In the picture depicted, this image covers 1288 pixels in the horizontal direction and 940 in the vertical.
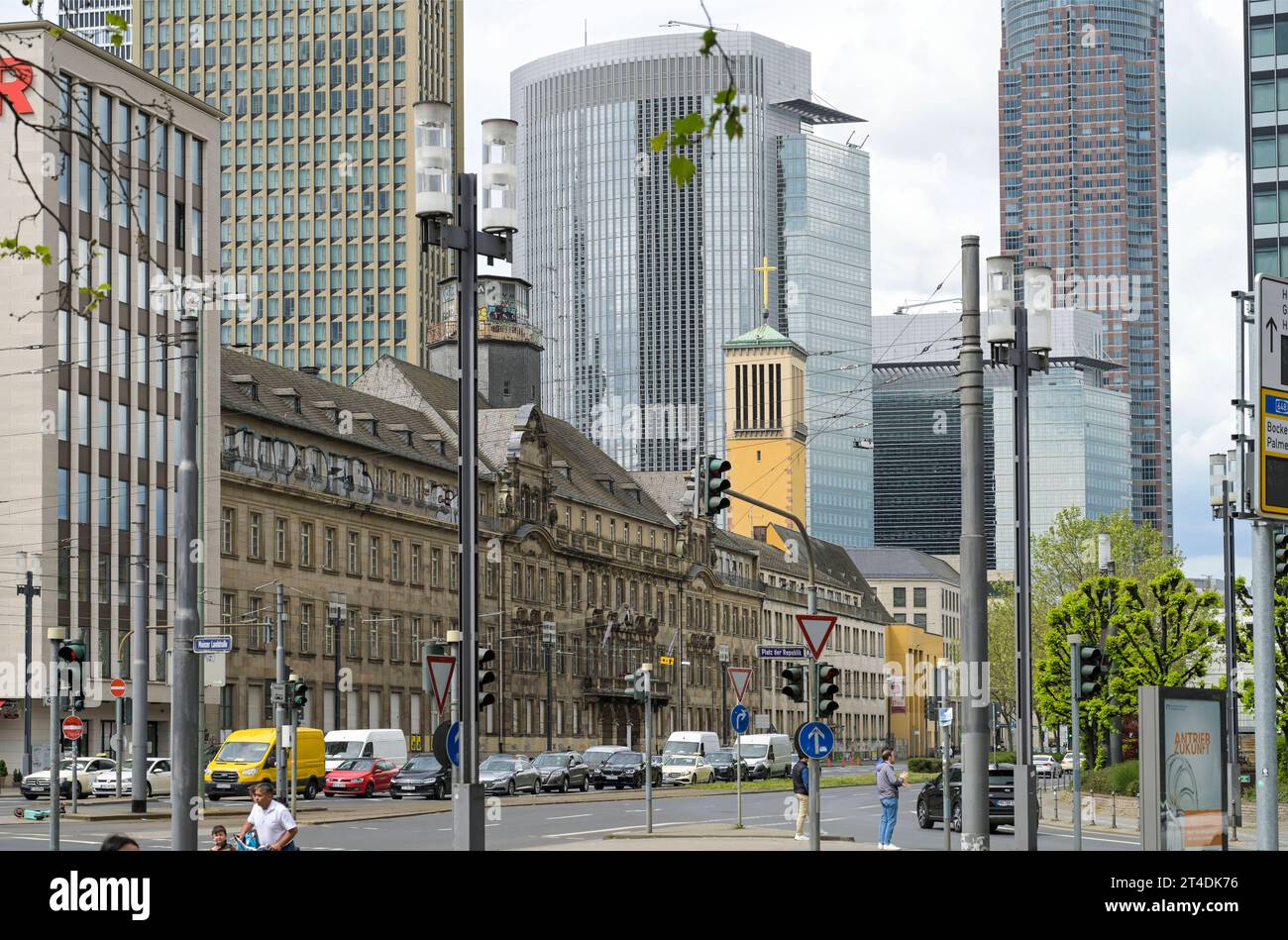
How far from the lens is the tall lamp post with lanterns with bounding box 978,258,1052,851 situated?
21250 millimetres

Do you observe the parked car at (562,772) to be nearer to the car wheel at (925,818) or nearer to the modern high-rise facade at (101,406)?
the modern high-rise facade at (101,406)

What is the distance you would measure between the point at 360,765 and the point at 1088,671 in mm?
38852

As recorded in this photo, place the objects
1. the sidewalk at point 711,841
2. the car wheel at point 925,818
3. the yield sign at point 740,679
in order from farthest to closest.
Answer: the car wheel at point 925,818 < the yield sign at point 740,679 < the sidewalk at point 711,841

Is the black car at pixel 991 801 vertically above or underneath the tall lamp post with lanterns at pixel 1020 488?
underneath

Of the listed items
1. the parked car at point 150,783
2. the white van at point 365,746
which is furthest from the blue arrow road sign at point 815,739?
the white van at point 365,746

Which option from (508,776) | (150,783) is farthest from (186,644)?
(508,776)

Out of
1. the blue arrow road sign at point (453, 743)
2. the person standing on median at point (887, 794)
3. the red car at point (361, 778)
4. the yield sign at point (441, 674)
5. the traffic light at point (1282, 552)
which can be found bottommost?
the red car at point (361, 778)

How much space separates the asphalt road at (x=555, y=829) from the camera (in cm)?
3588

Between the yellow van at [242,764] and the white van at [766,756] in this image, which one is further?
the white van at [766,756]

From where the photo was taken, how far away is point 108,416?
76.6m

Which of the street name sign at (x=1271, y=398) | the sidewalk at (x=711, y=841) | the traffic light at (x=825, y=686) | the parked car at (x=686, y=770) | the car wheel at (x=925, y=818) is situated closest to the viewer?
the street name sign at (x=1271, y=398)

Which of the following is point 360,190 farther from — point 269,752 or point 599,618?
point 269,752

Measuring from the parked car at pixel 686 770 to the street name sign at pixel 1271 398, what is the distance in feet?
212
